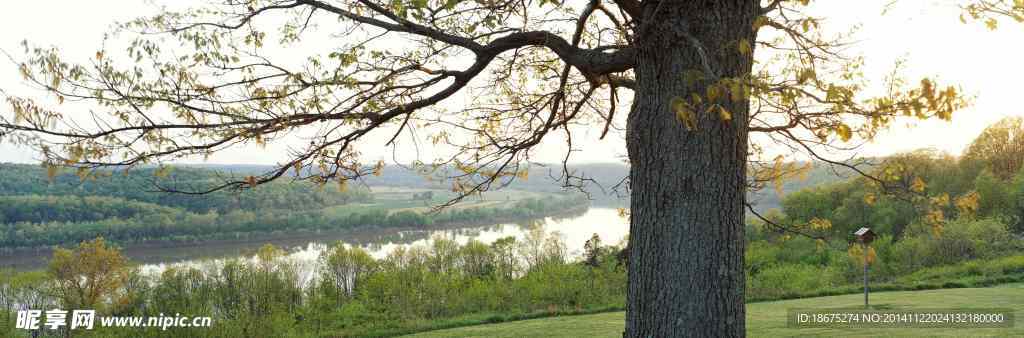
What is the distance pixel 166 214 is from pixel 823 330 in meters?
29.6

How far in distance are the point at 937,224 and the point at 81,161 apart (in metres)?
3.50

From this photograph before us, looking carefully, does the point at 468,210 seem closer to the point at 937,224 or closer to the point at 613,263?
the point at 613,263

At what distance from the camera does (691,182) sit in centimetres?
205

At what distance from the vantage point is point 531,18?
335 cm

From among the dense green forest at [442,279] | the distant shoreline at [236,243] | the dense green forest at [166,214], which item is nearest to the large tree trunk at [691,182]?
the dense green forest at [442,279]

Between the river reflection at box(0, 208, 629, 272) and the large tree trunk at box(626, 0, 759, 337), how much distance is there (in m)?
19.0

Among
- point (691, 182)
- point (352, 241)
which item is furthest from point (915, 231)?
point (352, 241)

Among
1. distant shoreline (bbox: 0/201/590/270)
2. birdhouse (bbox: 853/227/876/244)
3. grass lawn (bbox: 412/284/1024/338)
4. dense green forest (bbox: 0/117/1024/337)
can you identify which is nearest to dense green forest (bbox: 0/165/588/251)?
distant shoreline (bbox: 0/201/590/270)

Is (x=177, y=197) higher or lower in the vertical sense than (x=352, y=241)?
higher

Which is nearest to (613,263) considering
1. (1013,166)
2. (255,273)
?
(255,273)

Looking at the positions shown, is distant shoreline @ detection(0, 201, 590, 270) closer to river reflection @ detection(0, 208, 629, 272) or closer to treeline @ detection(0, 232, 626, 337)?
river reflection @ detection(0, 208, 629, 272)

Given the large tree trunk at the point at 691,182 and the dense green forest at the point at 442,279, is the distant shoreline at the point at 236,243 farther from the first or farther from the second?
the large tree trunk at the point at 691,182

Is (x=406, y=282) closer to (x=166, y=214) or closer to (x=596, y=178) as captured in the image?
(x=596, y=178)

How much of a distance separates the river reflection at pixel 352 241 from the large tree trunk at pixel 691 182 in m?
19.0
